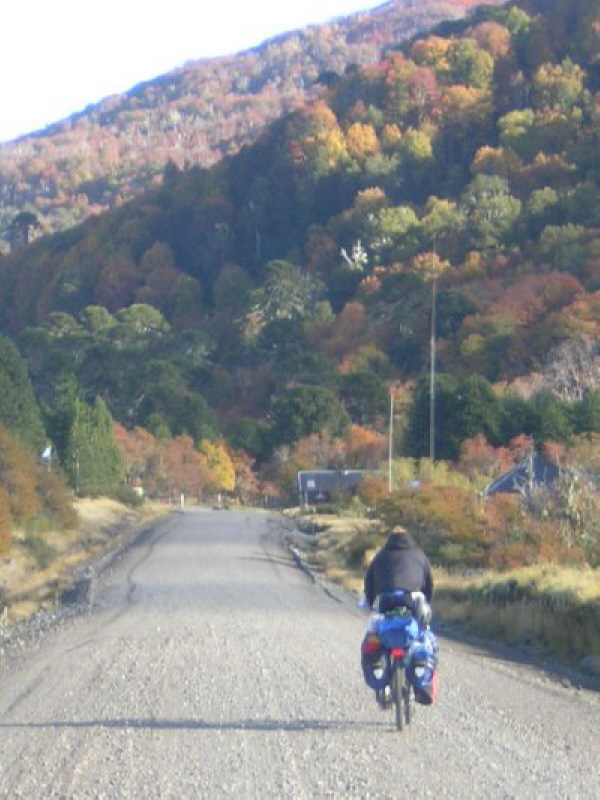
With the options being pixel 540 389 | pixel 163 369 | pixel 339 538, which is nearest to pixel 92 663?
pixel 339 538

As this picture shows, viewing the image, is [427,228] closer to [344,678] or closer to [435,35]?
[435,35]

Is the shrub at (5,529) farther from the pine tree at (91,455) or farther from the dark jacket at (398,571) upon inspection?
the pine tree at (91,455)

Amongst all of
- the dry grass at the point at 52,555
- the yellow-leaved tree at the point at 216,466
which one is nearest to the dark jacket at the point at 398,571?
the dry grass at the point at 52,555

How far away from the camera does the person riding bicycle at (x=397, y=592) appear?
1111cm

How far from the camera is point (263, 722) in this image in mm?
11352

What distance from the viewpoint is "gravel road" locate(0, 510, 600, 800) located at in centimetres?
886

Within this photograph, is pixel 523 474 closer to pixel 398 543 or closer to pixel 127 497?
pixel 127 497

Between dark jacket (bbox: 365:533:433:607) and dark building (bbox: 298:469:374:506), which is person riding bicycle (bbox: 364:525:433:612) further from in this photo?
dark building (bbox: 298:469:374:506)

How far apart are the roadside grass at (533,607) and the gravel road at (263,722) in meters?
1.03

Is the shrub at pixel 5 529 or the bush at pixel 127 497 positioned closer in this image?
the shrub at pixel 5 529

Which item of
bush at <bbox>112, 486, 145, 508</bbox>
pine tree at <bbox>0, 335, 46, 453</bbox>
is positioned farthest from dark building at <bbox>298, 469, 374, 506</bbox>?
pine tree at <bbox>0, 335, 46, 453</bbox>

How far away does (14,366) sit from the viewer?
55938 mm

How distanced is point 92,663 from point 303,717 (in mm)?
4825

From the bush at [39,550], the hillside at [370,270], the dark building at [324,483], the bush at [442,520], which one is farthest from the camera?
the hillside at [370,270]
